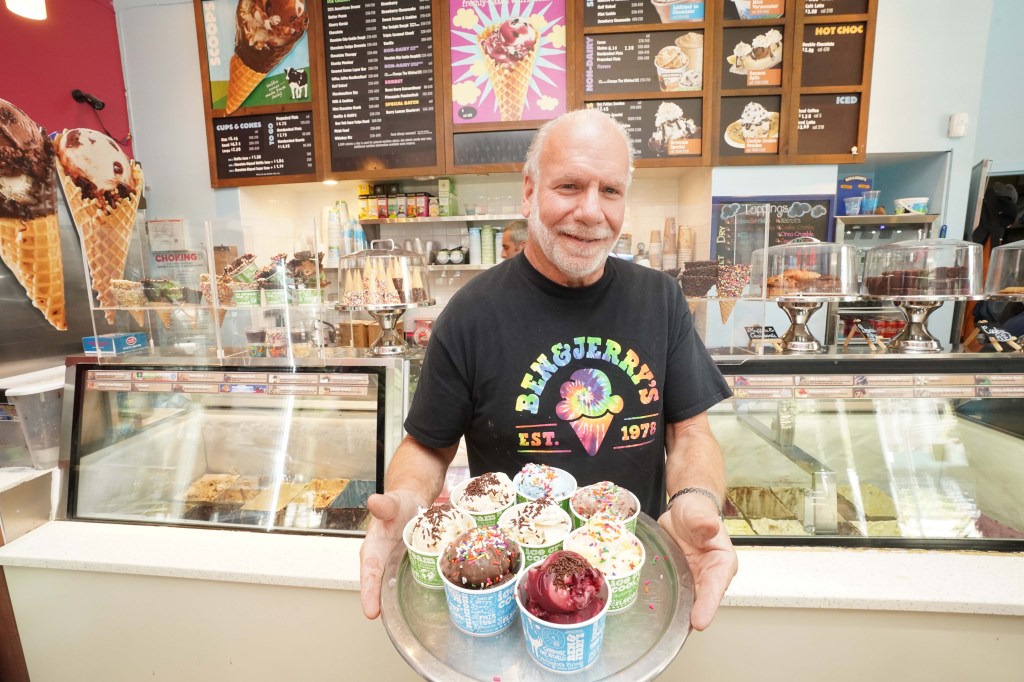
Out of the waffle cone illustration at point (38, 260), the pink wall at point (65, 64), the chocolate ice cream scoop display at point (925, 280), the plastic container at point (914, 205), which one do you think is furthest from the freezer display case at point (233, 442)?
the plastic container at point (914, 205)

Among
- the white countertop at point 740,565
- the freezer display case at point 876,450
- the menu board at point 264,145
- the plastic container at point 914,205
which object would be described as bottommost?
the white countertop at point 740,565

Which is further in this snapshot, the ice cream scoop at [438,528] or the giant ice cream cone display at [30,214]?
the giant ice cream cone display at [30,214]

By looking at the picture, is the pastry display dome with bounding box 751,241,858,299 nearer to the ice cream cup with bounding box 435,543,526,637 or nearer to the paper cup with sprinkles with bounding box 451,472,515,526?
the paper cup with sprinkles with bounding box 451,472,515,526

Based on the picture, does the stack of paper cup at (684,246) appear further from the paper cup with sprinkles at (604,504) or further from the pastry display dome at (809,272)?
the paper cup with sprinkles at (604,504)

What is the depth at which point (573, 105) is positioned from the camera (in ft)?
12.6

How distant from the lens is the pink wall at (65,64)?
3.06m

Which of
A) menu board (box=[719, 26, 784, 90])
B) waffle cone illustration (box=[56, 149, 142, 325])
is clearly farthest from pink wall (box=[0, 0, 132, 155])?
menu board (box=[719, 26, 784, 90])

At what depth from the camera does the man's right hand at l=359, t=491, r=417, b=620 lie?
3.12 ft

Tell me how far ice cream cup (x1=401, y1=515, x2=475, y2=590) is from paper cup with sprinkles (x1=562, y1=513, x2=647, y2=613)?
28 cm

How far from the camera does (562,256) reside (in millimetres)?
1301

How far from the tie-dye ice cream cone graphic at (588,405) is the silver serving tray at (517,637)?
0.39 metres

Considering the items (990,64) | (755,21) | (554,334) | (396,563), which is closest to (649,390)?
(554,334)

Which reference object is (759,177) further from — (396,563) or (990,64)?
(396,563)

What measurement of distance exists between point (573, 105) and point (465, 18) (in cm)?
108
